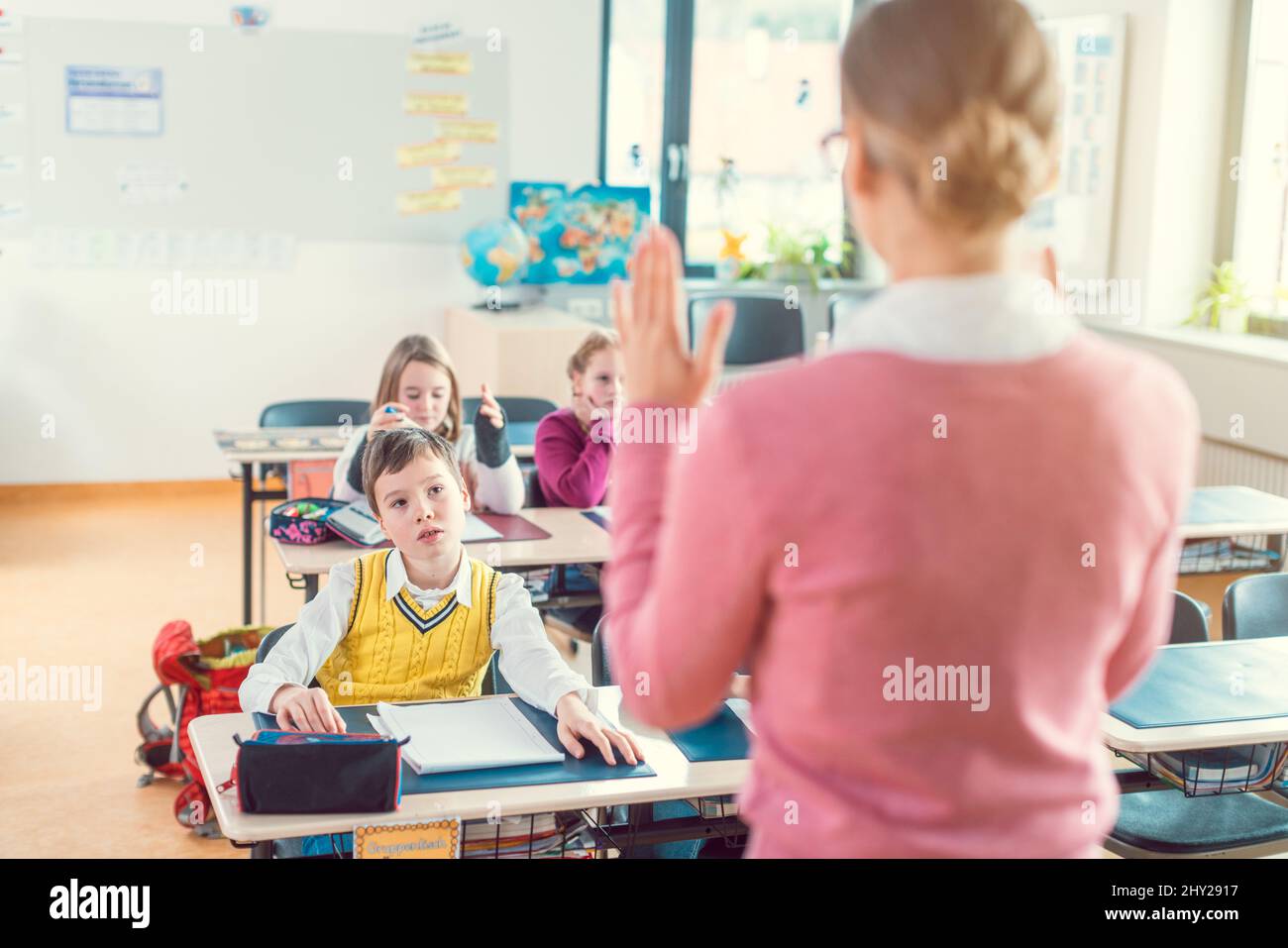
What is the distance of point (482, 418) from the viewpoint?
11.5ft

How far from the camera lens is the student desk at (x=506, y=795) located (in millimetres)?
1685

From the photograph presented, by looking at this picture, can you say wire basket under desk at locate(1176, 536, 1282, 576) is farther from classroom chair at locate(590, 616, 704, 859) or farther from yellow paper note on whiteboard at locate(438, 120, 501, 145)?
yellow paper note on whiteboard at locate(438, 120, 501, 145)

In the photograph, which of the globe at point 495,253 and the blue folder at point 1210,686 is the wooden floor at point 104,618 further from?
the blue folder at point 1210,686

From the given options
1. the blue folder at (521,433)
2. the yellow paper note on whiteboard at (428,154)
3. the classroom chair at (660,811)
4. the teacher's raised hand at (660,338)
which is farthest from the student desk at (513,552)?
the yellow paper note on whiteboard at (428,154)

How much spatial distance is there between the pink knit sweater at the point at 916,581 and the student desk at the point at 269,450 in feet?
10.7

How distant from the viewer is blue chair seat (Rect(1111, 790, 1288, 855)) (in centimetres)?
226

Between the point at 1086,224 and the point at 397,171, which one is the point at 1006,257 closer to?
the point at 1086,224

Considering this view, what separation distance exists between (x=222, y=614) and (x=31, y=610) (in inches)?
26.0

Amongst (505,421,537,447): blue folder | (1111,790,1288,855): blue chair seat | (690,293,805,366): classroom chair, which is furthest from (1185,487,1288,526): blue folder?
(690,293,805,366): classroom chair

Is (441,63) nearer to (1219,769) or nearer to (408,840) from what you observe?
(1219,769)

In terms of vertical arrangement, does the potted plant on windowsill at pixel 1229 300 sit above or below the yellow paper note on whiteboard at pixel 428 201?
below
